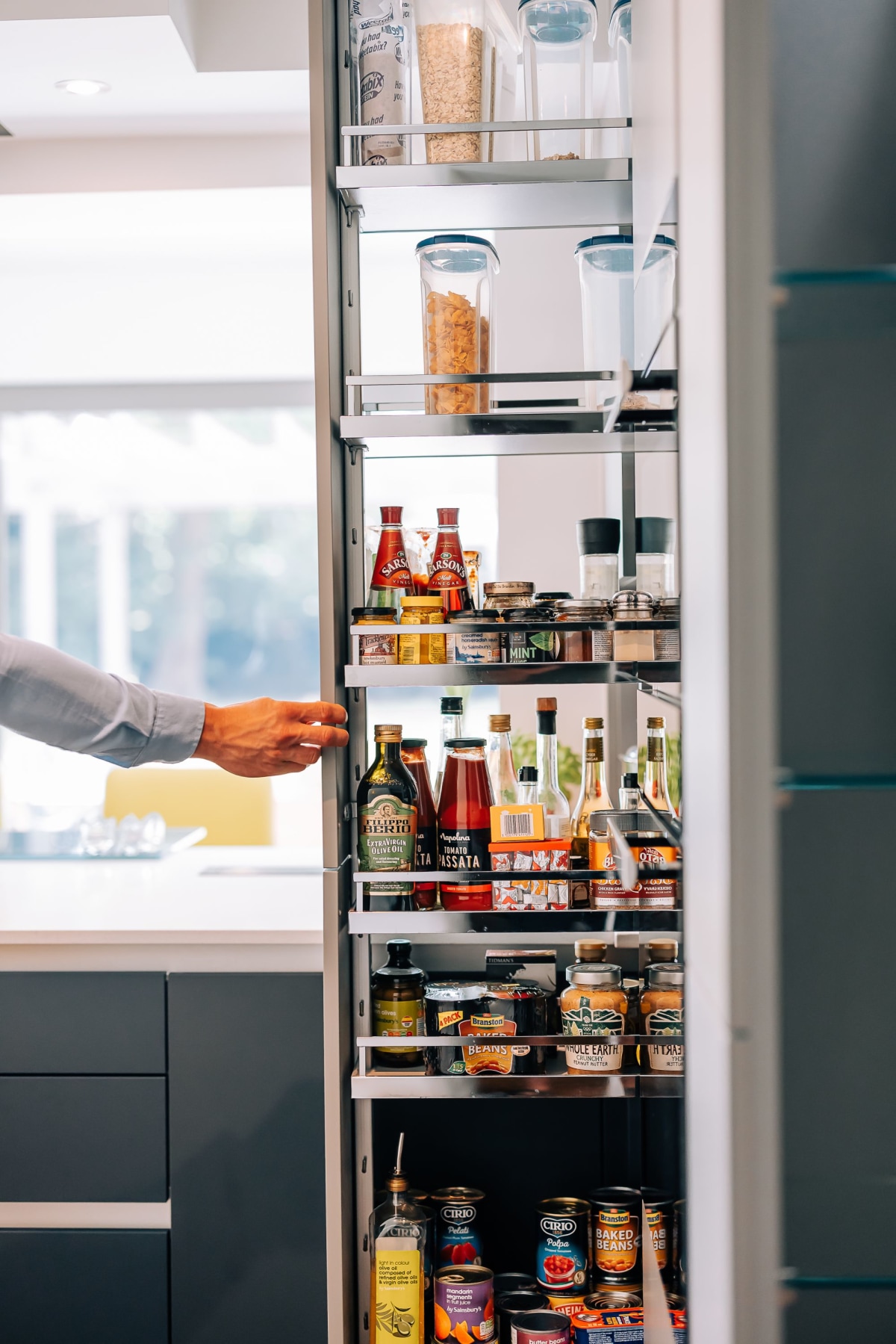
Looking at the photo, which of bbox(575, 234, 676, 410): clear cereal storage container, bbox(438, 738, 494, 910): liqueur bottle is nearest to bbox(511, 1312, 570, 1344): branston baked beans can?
bbox(438, 738, 494, 910): liqueur bottle

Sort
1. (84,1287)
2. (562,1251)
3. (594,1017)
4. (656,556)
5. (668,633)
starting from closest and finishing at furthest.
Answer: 1. (668,633)
2. (656,556)
3. (594,1017)
4. (562,1251)
5. (84,1287)

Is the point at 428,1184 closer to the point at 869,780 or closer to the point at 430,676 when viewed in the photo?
the point at 430,676

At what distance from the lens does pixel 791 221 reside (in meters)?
0.59

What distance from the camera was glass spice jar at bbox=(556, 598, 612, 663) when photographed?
4.47ft

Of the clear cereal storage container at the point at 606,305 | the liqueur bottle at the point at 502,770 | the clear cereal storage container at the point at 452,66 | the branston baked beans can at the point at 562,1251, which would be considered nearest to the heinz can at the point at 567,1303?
the branston baked beans can at the point at 562,1251

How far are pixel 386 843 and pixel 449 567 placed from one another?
37cm

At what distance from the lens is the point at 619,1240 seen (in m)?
1.45

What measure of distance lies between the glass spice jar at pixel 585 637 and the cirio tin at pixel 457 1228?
0.75 metres

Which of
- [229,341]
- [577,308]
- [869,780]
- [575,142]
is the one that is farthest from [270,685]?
[869,780]

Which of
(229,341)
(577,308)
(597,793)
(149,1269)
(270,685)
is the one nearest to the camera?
(597,793)

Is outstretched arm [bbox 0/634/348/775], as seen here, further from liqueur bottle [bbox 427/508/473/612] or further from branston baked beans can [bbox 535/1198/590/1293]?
branston baked beans can [bbox 535/1198/590/1293]

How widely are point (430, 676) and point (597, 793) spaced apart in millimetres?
405

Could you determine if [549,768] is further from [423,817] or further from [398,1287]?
[398,1287]

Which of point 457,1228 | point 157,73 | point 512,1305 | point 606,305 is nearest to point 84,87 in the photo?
point 157,73
